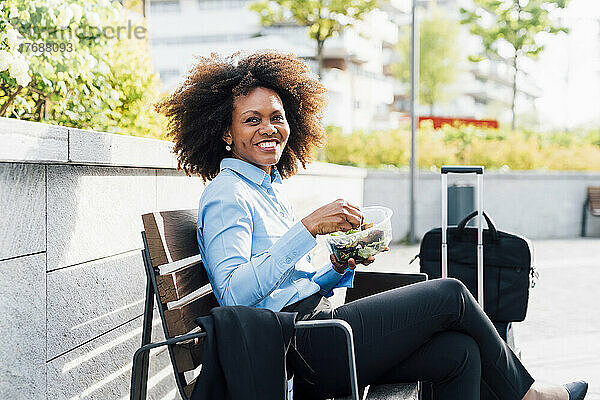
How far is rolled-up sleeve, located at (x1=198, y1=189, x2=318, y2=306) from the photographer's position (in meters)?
2.43

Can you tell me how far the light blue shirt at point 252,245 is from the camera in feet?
8.00

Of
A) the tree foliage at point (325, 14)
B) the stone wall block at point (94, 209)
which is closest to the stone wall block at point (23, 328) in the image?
the stone wall block at point (94, 209)

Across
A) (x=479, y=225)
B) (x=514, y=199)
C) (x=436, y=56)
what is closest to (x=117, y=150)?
(x=479, y=225)

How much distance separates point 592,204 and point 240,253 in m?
13.3

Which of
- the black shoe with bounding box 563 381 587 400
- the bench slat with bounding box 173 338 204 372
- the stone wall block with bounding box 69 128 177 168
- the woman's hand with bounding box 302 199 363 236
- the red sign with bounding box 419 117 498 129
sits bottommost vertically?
the black shoe with bounding box 563 381 587 400

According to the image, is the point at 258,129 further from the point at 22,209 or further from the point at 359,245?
the point at 22,209

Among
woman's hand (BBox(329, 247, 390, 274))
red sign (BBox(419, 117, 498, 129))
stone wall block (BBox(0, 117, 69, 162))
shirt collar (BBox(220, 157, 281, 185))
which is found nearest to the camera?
stone wall block (BBox(0, 117, 69, 162))

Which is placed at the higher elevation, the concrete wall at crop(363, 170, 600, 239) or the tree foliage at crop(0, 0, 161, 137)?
the tree foliage at crop(0, 0, 161, 137)

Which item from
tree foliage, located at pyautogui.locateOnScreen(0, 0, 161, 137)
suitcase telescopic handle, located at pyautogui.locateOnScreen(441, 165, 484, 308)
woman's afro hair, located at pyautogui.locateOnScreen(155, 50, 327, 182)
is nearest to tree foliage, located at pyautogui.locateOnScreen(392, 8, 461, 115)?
tree foliage, located at pyautogui.locateOnScreen(0, 0, 161, 137)

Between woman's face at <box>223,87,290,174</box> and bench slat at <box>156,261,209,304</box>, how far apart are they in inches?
21.7

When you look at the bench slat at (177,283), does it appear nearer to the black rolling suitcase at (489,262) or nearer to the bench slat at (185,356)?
the bench slat at (185,356)

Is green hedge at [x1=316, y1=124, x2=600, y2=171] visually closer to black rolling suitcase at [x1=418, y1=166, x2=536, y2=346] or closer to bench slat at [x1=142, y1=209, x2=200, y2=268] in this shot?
black rolling suitcase at [x1=418, y1=166, x2=536, y2=346]

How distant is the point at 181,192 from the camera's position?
12.2 feet

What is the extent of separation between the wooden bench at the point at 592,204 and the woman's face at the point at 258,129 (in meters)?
12.6
